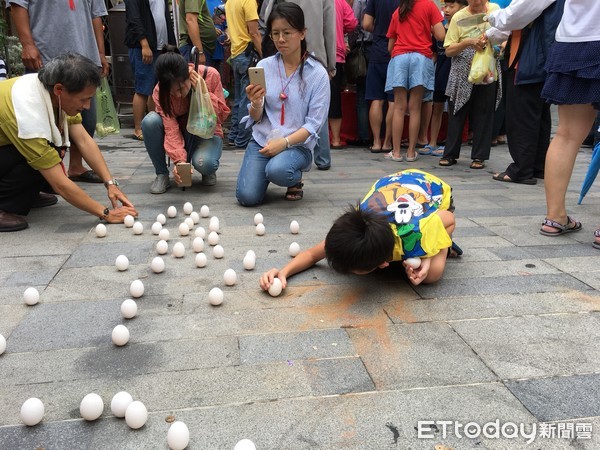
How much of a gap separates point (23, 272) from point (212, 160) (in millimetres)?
2170

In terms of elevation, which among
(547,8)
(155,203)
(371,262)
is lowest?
(155,203)

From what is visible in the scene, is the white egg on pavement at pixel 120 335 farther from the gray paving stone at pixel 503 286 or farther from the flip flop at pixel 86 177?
the flip flop at pixel 86 177

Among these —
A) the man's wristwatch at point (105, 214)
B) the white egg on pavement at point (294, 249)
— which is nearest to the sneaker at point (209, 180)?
the man's wristwatch at point (105, 214)

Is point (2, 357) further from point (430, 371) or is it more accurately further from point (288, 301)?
point (430, 371)

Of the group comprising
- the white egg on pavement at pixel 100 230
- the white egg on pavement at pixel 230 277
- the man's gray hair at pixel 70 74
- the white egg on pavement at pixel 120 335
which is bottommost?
the white egg on pavement at pixel 100 230

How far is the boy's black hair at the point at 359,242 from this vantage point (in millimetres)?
2322

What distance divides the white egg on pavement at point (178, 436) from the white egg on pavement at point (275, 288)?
108 cm

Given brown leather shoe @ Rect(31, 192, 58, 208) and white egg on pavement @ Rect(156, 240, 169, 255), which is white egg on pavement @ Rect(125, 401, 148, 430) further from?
brown leather shoe @ Rect(31, 192, 58, 208)

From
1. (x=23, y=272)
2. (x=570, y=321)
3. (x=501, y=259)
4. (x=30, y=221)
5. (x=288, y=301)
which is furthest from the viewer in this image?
(x=30, y=221)

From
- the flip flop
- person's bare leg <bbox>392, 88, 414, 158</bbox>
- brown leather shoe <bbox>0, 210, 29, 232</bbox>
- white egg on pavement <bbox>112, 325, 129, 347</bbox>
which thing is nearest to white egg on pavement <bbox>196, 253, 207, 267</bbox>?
white egg on pavement <bbox>112, 325, 129, 347</bbox>

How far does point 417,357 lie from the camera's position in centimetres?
207

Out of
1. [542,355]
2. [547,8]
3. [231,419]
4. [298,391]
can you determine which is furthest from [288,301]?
[547,8]

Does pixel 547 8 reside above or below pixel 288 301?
above

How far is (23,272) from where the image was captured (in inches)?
115
